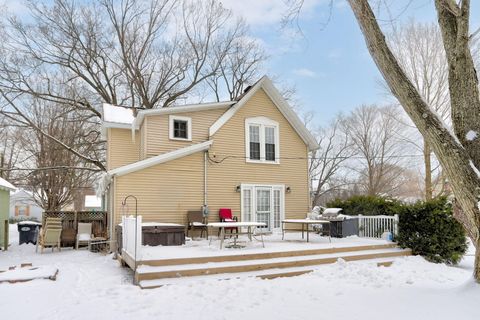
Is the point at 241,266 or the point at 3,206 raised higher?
the point at 3,206

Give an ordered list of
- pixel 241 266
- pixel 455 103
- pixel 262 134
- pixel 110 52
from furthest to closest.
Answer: pixel 110 52
pixel 262 134
pixel 241 266
pixel 455 103

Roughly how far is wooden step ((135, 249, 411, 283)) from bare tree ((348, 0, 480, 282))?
3.56 meters

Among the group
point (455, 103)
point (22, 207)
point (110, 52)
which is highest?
point (110, 52)

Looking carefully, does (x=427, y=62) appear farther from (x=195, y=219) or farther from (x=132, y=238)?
(x=132, y=238)

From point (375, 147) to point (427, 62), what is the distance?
9.97 metres

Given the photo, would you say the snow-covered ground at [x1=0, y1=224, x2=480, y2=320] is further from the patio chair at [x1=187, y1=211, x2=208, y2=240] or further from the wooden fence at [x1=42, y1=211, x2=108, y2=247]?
the wooden fence at [x1=42, y1=211, x2=108, y2=247]

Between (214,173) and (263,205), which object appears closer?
(214,173)

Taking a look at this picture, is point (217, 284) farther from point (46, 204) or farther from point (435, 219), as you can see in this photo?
point (46, 204)

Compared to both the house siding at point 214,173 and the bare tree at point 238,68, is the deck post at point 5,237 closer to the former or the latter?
the house siding at point 214,173

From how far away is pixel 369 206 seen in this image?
12.4m

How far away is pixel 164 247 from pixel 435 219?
7.19m

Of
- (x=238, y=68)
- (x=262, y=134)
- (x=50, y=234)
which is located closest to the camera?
(x=50, y=234)

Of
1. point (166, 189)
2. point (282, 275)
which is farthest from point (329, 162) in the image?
point (282, 275)

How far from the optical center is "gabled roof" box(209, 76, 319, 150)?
1367cm
